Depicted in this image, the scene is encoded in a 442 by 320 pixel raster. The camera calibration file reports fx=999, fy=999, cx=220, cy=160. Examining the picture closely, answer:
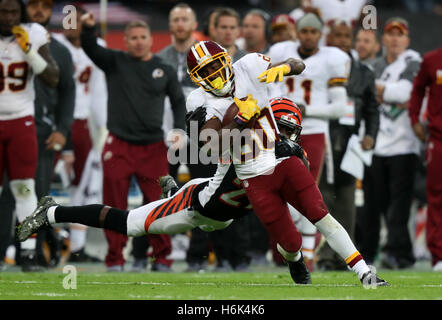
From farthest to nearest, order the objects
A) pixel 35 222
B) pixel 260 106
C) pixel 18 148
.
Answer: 1. pixel 18 148
2. pixel 35 222
3. pixel 260 106

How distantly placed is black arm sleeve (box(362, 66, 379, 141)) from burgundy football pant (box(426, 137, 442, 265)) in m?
0.59

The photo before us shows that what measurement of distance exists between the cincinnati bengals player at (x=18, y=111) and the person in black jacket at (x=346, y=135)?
271 centimetres

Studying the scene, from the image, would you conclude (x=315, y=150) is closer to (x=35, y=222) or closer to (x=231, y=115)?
(x=231, y=115)

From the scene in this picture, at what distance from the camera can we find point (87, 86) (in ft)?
36.3

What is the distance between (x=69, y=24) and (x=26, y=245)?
9.54ft

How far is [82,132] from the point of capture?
35.3ft

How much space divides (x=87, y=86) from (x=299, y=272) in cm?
493

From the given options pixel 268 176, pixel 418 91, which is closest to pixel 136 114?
pixel 418 91

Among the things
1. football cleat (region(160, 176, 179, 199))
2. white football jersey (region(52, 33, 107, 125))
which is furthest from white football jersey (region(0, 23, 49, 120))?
white football jersey (region(52, 33, 107, 125))

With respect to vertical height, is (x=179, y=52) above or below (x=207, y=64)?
below

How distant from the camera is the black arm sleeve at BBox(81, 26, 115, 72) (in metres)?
8.98

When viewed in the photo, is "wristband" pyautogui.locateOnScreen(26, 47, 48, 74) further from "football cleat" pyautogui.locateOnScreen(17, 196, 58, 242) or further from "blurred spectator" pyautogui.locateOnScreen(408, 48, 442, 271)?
"blurred spectator" pyautogui.locateOnScreen(408, 48, 442, 271)

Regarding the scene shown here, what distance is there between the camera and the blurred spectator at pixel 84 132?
10.6 m
